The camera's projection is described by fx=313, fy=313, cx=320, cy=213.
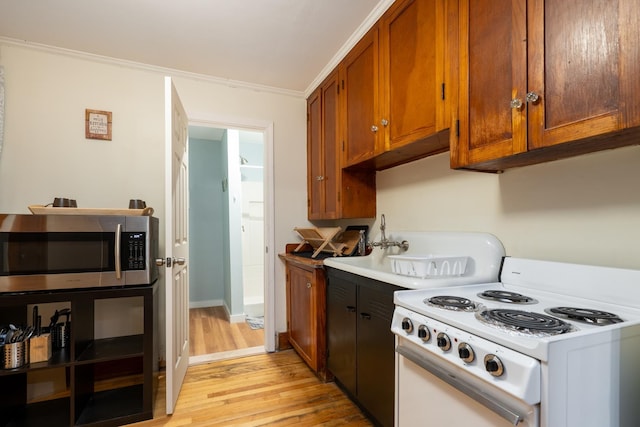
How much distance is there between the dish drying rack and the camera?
242 cm

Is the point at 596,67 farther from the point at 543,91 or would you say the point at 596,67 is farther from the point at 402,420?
the point at 402,420

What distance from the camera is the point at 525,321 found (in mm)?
888

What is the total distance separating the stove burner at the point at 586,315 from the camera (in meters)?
0.88

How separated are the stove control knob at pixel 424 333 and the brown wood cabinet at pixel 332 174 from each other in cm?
131

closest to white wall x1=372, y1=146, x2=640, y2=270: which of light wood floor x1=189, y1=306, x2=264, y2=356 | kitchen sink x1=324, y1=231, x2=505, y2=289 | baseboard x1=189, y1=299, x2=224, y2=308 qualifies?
kitchen sink x1=324, y1=231, x2=505, y2=289

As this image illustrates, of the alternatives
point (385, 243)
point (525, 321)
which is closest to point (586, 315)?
point (525, 321)

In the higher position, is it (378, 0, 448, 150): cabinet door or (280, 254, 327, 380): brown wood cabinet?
(378, 0, 448, 150): cabinet door

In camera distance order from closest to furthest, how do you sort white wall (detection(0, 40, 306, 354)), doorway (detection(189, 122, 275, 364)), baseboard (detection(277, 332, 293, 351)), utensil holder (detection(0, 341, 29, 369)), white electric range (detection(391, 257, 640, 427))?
white electric range (detection(391, 257, 640, 427)) → utensil holder (detection(0, 341, 29, 369)) → white wall (detection(0, 40, 306, 354)) → baseboard (detection(277, 332, 293, 351)) → doorway (detection(189, 122, 275, 364))

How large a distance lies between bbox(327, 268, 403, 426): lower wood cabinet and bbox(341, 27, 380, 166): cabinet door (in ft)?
2.67

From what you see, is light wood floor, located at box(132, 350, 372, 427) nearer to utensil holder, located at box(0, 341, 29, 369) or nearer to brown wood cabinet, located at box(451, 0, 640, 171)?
utensil holder, located at box(0, 341, 29, 369)

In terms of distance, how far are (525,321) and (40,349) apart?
7.46 ft

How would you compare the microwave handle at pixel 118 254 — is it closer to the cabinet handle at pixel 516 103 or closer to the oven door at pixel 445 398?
the oven door at pixel 445 398

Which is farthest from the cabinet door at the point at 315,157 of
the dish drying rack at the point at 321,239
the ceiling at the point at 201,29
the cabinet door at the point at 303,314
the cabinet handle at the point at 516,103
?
the cabinet handle at the point at 516,103

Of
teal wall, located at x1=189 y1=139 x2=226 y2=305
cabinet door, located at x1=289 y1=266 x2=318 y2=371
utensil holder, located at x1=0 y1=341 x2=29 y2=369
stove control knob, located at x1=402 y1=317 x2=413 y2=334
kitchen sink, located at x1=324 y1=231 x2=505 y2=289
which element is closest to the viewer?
stove control knob, located at x1=402 y1=317 x2=413 y2=334
